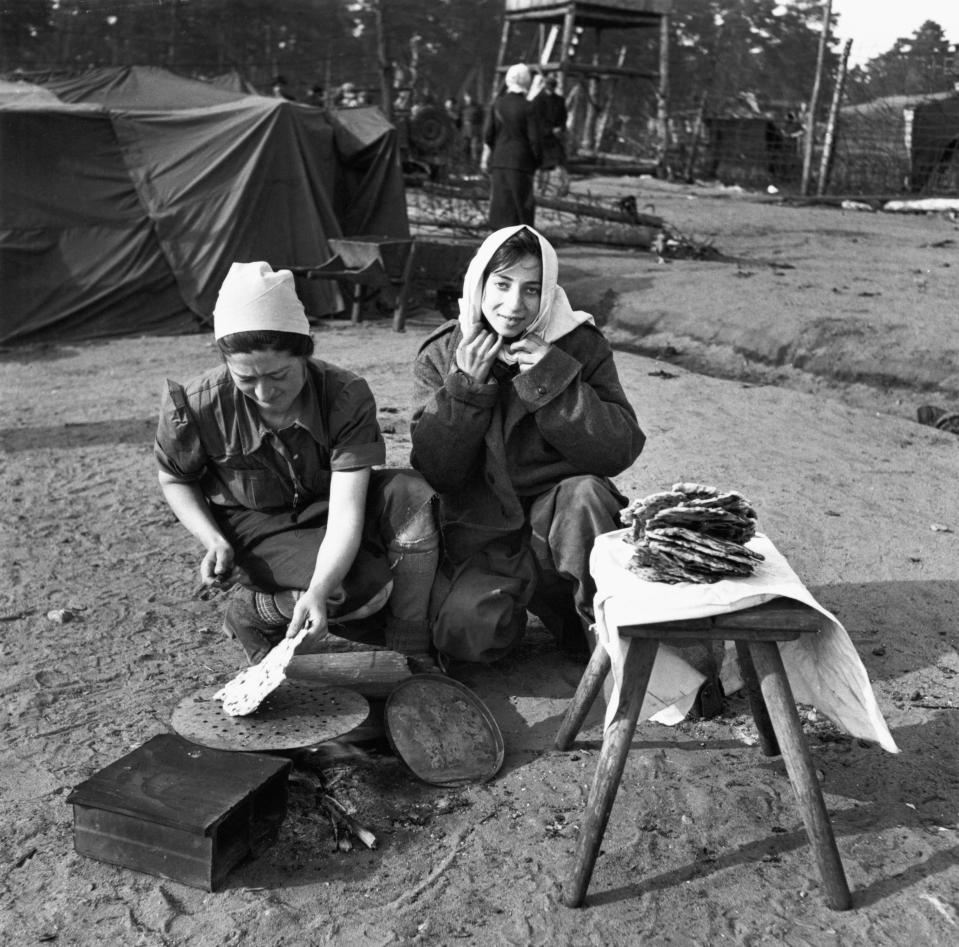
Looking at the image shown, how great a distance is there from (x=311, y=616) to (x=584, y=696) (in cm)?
72

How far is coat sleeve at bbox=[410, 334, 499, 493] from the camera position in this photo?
125 inches

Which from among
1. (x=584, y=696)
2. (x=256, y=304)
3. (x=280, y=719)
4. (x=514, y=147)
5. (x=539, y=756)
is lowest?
(x=539, y=756)

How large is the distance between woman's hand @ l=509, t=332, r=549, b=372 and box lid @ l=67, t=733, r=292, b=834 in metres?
1.21

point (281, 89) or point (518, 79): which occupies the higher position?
point (518, 79)

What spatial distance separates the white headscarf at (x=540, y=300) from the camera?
3.11 metres

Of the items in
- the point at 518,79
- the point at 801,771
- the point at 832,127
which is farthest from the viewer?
the point at 832,127

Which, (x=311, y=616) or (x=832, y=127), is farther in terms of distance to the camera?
(x=832, y=127)

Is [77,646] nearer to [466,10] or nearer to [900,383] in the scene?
[900,383]

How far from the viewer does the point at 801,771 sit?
92.7 inches

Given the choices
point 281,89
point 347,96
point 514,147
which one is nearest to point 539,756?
point 514,147

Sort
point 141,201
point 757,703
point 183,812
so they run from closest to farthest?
1. point 183,812
2. point 757,703
3. point 141,201

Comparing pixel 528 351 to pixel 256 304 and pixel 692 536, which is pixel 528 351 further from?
pixel 692 536

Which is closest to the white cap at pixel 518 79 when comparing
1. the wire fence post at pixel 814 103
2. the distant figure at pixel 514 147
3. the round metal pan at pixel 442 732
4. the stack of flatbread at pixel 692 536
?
the distant figure at pixel 514 147

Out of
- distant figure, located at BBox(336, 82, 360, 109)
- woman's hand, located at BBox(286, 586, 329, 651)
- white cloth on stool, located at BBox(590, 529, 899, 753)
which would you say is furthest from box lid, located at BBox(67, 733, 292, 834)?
distant figure, located at BBox(336, 82, 360, 109)
